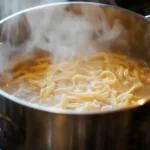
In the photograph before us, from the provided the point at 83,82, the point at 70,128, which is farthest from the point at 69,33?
the point at 70,128

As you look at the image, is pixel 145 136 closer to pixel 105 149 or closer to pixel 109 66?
pixel 105 149

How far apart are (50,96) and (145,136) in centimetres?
35

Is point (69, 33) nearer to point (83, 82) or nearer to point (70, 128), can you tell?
point (83, 82)

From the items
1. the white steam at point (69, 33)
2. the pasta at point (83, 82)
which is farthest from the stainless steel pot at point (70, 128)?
the white steam at point (69, 33)

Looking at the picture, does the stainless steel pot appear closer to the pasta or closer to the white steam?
the pasta

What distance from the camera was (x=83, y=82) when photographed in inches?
51.9

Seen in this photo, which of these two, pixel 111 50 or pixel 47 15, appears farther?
pixel 111 50

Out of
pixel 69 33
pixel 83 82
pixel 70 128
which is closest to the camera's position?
pixel 70 128

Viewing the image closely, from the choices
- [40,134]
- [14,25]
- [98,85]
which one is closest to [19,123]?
[40,134]

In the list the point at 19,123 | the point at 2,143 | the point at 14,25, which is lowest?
the point at 2,143

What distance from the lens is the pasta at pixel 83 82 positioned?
1208mm

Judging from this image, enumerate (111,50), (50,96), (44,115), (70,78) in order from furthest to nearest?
(111,50) < (70,78) < (50,96) < (44,115)

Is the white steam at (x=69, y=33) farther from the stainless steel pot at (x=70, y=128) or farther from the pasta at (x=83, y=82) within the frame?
the stainless steel pot at (x=70, y=128)

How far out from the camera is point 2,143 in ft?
3.52
